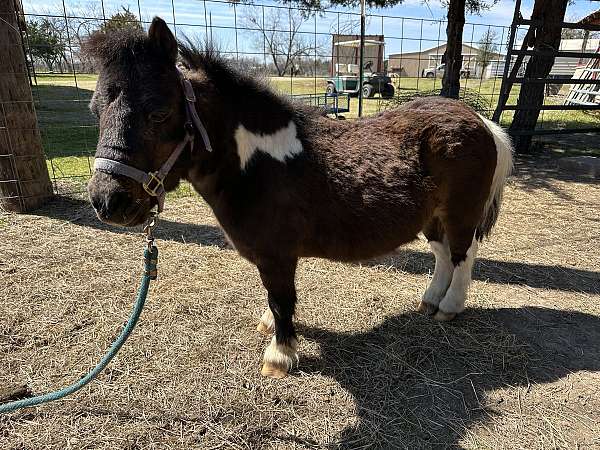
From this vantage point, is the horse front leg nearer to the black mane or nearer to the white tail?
the black mane

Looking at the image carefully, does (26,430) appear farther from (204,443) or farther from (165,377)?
(204,443)

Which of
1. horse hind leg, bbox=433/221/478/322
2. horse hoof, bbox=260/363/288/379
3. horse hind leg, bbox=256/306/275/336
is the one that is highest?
horse hind leg, bbox=433/221/478/322

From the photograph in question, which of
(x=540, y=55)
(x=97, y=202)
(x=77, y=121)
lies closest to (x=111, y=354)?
(x=97, y=202)

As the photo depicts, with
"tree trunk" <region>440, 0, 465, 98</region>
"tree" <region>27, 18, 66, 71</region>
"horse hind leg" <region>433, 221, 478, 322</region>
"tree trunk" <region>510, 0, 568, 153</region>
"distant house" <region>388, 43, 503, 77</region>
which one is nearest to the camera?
"horse hind leg" <region>433, 221, 478, 322</region>

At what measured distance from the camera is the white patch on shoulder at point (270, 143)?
2221 mm

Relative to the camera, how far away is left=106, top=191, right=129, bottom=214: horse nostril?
1.68m

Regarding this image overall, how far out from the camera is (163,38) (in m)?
1.79

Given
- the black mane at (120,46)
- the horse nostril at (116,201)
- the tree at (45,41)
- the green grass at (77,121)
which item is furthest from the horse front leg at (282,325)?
the tree at (45,41)

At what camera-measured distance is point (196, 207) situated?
17.7 ft

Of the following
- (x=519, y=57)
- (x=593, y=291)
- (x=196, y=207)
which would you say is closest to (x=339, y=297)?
(x=593, y=291)

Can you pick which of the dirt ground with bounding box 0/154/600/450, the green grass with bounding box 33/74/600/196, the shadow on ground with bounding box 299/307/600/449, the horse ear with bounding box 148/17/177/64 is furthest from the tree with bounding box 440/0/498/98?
the horse ear with bounding box 148/17/177/64

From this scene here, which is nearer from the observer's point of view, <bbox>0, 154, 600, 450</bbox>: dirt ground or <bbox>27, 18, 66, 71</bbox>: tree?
<bbox>0, 154, 600, 450</bbox>: dirt ground

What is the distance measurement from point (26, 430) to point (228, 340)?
1.20 m

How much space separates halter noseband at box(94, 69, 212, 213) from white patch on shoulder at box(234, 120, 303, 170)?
26cm
